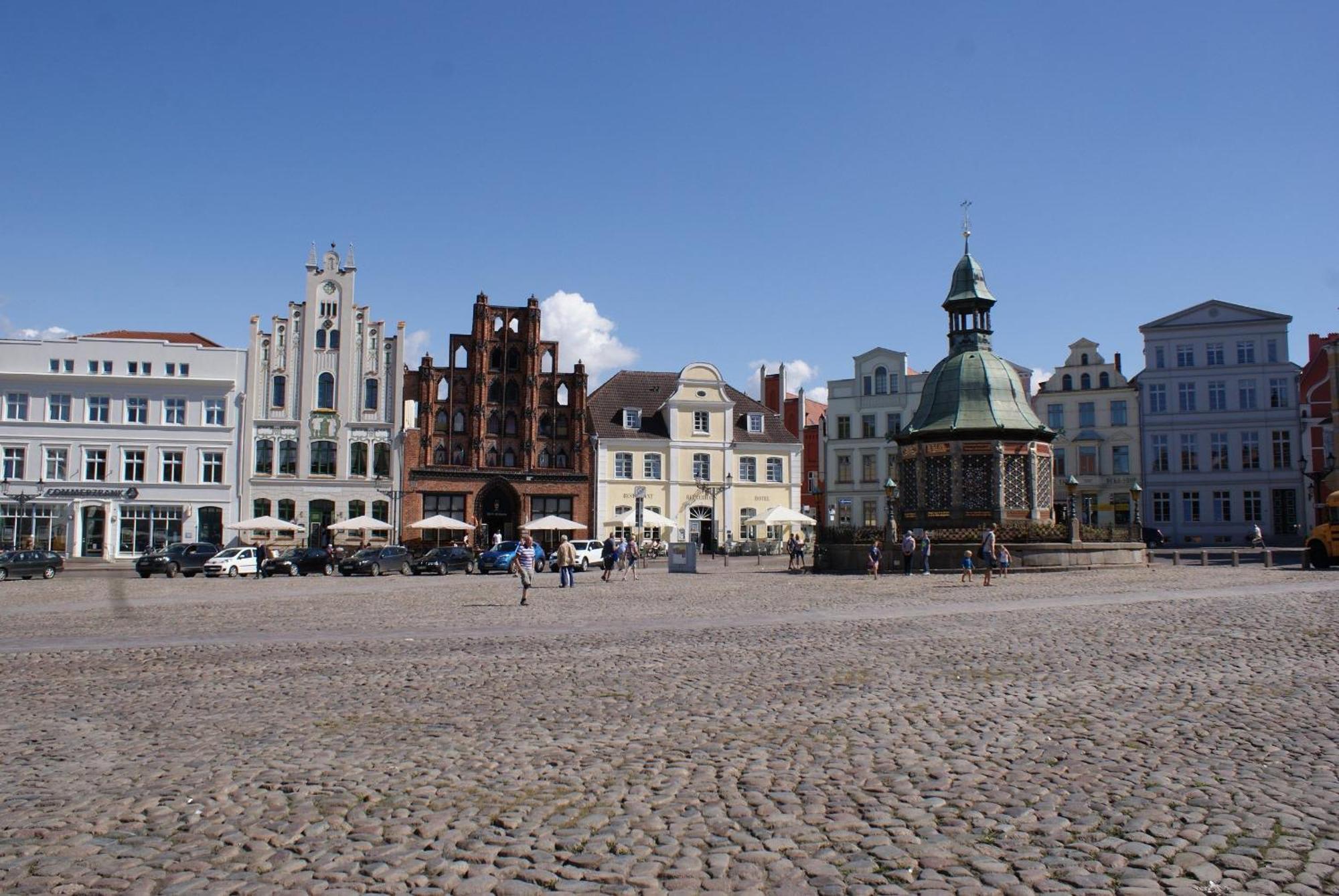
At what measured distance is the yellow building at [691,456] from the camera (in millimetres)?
63406

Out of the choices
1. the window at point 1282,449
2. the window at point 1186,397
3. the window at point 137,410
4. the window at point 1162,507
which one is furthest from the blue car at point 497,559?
the window at point 1282,449

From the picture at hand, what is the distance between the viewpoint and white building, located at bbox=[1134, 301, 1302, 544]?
62562 millimetres

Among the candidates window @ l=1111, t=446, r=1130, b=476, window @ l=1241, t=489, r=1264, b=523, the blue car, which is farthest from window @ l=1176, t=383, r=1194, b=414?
the blue car

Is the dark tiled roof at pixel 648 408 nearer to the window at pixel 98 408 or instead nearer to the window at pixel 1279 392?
the window at pixel 98 408

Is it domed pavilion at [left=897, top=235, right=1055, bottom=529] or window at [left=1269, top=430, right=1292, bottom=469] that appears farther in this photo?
window at [left=1269, top=430, right=1292, bottom=469]

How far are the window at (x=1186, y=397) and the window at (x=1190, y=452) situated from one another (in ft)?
5.12

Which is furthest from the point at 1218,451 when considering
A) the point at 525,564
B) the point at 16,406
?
the point at 16,406

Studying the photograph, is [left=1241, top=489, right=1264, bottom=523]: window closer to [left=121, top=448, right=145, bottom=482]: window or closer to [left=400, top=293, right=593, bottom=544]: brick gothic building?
[left=400, top=293, right=593, bottom=544]: brick gothic building

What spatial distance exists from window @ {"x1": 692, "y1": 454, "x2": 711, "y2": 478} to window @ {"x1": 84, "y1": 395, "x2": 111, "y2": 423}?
31697 millimetres

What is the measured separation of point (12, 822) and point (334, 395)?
5478 centimetres

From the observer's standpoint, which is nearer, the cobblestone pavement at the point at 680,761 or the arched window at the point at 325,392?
the cobblestone pavement at the point at 680,761

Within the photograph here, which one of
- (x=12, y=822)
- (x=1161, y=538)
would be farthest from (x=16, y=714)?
(x=1161, y=538)

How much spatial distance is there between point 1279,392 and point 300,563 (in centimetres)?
5430

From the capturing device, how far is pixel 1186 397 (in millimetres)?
64688
